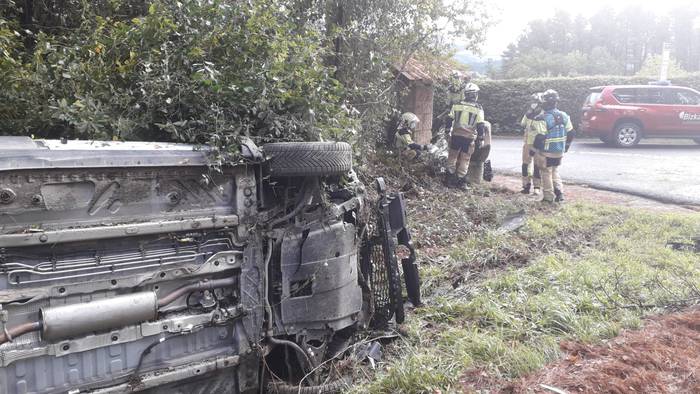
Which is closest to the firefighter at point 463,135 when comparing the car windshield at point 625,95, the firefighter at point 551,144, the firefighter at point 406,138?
the firefighter at point 406,138

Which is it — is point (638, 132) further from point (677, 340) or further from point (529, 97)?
point (677, 340)

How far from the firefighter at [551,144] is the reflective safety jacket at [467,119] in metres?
1.05

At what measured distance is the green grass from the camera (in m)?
3.31

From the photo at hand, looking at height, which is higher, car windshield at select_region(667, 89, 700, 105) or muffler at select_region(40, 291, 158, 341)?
car windshield at select_region(667, 89, 700, 105)

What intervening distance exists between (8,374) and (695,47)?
5440cm

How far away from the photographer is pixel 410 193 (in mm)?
8641

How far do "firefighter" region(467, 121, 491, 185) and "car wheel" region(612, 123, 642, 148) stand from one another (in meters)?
7.60

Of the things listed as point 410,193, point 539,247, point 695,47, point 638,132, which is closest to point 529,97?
point 638,132

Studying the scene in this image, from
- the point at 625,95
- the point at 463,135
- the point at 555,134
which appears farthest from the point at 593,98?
the point at 463,135

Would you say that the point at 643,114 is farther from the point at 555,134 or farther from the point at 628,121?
the point at 555,134

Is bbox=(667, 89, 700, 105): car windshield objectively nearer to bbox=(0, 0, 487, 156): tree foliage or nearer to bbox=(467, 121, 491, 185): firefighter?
bbox=(467, 121, 491, 185): firefighter

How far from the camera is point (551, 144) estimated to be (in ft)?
29.8

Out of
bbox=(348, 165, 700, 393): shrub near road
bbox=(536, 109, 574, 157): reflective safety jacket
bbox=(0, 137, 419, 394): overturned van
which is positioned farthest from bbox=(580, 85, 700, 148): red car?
bbox=(0, 137, 419, 394): overturned van

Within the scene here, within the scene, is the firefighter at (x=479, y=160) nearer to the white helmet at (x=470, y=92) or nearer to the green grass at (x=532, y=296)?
the white helmet at (x=470, y=92)
